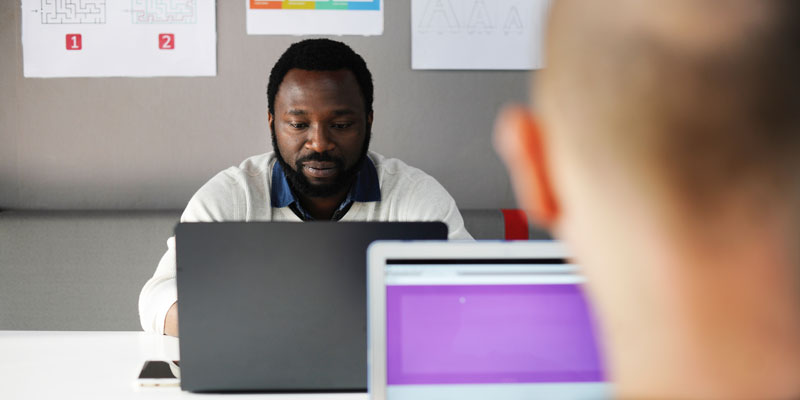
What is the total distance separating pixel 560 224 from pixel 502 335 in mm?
455

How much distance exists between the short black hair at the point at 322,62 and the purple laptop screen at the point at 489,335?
39.1 inches

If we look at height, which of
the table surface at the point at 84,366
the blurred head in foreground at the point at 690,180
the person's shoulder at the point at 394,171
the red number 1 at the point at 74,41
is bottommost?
the table surface at the point at 84,366

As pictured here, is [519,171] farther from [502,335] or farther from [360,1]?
[360,1]

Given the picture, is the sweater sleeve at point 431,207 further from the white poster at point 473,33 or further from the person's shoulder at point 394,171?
the white poster at point 473,33

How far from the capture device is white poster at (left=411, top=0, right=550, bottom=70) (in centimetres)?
200

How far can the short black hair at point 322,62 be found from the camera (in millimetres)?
1651

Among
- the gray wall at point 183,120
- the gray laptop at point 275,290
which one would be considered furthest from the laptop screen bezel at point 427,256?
the gray wall at point 183,120

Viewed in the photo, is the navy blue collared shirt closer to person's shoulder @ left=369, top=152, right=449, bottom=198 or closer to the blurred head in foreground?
person's shoulder @ left=369, top=152, right=449, bottom=198

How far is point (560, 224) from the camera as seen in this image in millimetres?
354

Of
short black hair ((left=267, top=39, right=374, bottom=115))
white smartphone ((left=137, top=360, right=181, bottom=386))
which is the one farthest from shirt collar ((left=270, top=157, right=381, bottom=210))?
white smartphone ((left=137, top=360, right=181, bottom=386))

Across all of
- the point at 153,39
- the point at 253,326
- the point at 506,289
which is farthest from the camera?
the point at 153,39

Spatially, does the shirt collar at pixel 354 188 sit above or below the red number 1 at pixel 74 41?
below

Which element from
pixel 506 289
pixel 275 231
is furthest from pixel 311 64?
pixel 506 289

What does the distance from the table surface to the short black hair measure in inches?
29.6
